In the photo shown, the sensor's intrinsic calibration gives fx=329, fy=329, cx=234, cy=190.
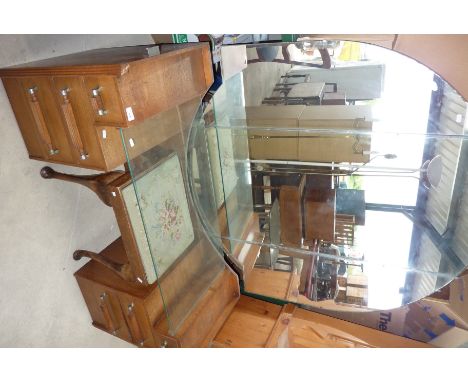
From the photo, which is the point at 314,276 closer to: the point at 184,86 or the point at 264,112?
the point at 264,112

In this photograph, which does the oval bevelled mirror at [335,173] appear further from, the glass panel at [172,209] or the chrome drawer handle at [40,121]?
the chrome drawer handle at [40,121]

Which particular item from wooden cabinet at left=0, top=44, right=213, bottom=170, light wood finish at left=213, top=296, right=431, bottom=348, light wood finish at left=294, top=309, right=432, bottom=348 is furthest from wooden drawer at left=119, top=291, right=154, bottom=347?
light wood finish at left=294, top=309, right=432, bottom=348

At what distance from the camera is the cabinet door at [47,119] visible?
33.8 inches

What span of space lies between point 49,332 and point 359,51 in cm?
162

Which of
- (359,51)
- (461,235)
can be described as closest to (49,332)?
(461,235)

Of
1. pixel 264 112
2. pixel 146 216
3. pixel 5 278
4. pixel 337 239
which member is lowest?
pixel 337 239

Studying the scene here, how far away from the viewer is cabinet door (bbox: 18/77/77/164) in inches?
33.8

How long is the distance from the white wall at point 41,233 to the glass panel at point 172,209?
341 millimetres

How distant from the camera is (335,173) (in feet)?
4.06

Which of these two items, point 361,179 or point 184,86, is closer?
point 184,86

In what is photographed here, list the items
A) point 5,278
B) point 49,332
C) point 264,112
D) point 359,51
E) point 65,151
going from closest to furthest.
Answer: point 65,151, point 5,278, point 49,332, point 359,51, point 264,112

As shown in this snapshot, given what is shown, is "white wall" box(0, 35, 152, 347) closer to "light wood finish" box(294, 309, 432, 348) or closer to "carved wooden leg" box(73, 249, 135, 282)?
"carved wooden leg" box(73, 249, 135, 282)

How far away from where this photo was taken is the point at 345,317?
1.66 m

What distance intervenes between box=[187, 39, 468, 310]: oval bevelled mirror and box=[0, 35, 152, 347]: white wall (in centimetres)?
44
